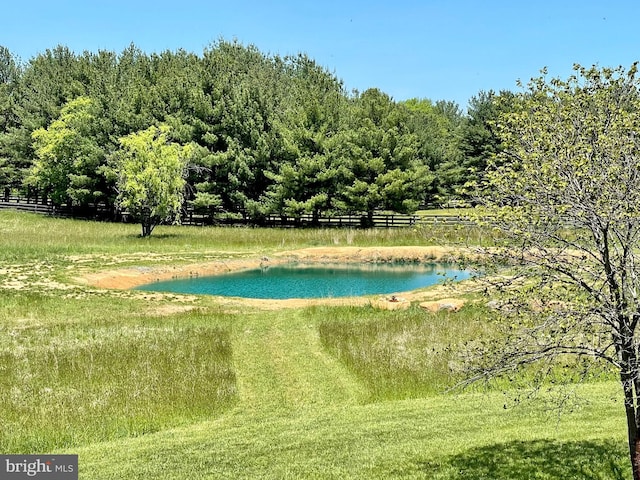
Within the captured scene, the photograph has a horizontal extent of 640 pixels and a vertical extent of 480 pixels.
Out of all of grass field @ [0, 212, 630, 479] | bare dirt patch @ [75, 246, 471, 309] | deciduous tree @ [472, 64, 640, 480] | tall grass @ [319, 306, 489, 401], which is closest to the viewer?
deciduous tree @ [472, 64, 640, 480]

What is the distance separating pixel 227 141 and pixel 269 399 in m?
48.8

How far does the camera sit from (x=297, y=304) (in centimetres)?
2538

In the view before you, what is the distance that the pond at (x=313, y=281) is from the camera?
30.4 meters

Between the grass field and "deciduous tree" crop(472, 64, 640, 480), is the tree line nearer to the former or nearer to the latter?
the grass field

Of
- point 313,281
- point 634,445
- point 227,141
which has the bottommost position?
point 313,281

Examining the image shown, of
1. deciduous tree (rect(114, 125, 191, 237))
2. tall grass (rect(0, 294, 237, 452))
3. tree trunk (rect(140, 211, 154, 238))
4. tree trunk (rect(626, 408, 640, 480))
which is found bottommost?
tall grass (rect(0, 294, 237, 452))

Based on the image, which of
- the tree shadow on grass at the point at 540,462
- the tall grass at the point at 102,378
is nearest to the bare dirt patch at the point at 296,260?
the tree shadow on grass at the point at 540,462

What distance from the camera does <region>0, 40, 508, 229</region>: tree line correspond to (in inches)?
2222

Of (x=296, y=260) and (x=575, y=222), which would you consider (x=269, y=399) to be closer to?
(x=575, y=222)

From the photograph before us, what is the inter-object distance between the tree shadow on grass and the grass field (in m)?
0.04

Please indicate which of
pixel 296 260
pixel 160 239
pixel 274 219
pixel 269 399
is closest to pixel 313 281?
pixel 296 260

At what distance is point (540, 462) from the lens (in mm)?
9406

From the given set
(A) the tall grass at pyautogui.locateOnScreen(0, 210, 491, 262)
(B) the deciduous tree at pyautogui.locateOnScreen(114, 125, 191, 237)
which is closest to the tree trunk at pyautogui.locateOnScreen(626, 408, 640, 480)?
(A) the tall grass at pyautogui.locateOnScreen(0, 210, 491, 262)

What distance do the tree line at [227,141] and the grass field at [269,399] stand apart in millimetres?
27582
